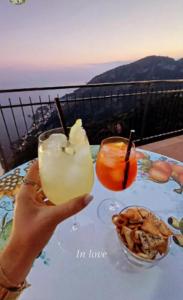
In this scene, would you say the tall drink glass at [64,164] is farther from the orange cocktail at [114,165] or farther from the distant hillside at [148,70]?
the distant hillside at [148,70]

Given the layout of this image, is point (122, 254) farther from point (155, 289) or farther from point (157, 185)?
point (157, 185)

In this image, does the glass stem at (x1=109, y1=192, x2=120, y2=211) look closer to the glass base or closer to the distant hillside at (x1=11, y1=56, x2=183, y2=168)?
the glass base

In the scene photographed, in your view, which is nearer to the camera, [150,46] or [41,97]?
[41,97]

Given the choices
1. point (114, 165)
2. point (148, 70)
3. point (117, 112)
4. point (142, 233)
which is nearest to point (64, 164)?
point (114, 165)

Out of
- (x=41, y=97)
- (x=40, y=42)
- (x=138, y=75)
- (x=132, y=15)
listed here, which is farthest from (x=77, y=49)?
(x=138, y=75)

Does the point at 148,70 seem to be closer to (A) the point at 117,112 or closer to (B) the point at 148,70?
(B) the point at 148,70

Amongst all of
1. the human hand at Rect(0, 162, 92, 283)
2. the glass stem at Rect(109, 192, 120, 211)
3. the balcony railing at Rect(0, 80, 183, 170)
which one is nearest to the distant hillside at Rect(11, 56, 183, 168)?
the balcony railing at Rect(0, 80, 183, 170)
